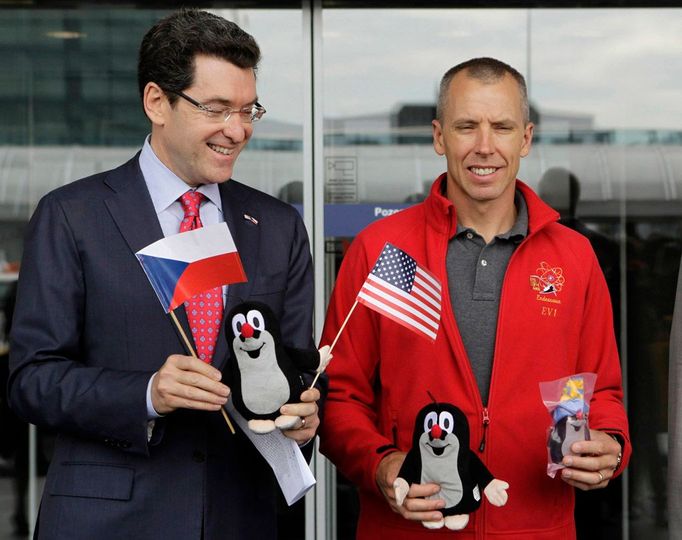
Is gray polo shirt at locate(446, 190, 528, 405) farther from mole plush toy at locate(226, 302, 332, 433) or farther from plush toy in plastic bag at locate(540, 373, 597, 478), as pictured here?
mole plush toy at locate(226, 302, 332, 433)

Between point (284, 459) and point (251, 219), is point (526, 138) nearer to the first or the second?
point (251, 219)

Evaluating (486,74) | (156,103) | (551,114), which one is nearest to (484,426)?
(486,74)

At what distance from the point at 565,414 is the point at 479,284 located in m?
0.52

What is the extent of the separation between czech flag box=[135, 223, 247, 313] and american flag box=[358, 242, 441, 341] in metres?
0.40

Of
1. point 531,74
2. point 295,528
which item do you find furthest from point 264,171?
point 295,528

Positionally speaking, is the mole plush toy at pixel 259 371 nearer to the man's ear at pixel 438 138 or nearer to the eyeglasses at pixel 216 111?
the eyeglasses at pixel 216 111

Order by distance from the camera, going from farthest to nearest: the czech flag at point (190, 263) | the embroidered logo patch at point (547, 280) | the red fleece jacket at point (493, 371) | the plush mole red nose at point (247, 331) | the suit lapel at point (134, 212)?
the embroidered logo patch at point (547, 280)
the red fleece jacket at point (493, 371)
the suit lapel at point (134, 212)
the czech flag at point (190, 263)
the plush mole red nose at point (247, 331)

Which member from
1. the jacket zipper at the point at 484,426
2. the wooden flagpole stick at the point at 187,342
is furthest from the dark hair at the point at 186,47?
the jacket zipper at the point at 484,426

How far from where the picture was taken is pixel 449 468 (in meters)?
2.61

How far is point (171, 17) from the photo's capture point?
2787 mm

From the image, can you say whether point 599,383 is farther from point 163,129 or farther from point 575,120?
point 575,120

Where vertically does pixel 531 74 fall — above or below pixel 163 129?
above

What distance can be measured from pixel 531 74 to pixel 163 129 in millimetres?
2678

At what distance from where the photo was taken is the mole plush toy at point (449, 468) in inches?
103
